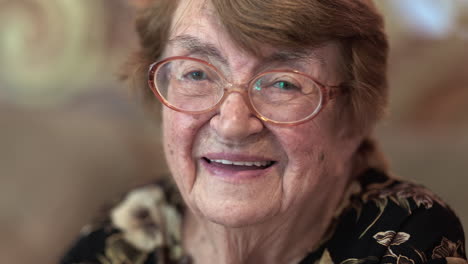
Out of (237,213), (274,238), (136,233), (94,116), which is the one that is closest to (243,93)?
(237,213)

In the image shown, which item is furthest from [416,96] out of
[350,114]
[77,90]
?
[77,90]

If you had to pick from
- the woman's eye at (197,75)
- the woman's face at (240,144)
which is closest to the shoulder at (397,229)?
the woman's face at (240,144)

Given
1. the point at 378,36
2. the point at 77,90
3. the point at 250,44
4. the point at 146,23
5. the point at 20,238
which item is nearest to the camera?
the point at 250,44

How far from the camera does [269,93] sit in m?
1.19

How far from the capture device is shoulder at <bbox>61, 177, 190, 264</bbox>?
1545 mm

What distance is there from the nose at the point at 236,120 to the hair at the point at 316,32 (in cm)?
11

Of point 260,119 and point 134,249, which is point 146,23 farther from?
point 134,249

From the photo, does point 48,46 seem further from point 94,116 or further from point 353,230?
point 353,230

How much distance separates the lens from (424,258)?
120 centimetres

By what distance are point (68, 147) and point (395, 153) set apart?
1.26 m

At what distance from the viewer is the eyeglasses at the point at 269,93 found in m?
1.18

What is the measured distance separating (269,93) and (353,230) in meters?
0.43

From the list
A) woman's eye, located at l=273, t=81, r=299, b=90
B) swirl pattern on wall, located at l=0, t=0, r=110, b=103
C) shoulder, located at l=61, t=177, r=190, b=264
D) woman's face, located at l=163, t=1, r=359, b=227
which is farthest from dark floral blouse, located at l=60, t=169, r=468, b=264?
swirl pattern on wall, located at l=0, t=0, r=110, b=103

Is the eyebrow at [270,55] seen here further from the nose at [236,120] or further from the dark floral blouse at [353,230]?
the dark floral blouse at [353,230]
